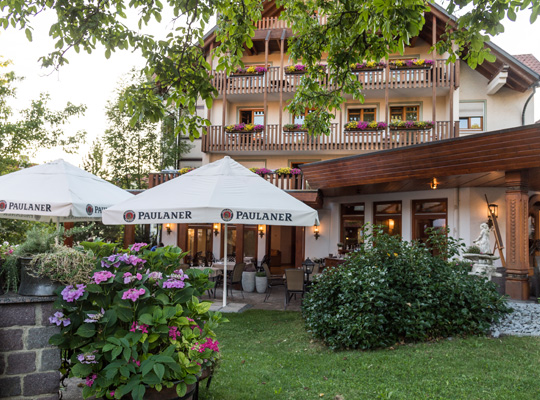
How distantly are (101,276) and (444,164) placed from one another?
828 centimetres

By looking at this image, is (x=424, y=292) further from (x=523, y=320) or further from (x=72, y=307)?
(x=72, y=307)

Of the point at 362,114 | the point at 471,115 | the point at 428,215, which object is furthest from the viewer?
the point at 362,114

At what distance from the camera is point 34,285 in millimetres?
2725

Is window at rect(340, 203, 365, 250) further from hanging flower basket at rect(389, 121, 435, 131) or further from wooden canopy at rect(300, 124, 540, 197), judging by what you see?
hanging flower basket at rect(389, 121, 435, 131)

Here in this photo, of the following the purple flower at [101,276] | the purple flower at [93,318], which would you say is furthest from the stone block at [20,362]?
the purple flower at [101,276]

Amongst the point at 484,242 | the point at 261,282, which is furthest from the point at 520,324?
the point at 261,282

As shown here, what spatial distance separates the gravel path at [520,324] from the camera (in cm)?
574

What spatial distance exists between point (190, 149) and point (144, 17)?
13541 mm

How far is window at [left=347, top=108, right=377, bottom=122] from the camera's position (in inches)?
650

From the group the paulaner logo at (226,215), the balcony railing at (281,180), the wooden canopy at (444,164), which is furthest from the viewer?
the balcony railing at (281,180)

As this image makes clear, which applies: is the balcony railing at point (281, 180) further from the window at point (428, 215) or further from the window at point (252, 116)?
the window at point (428, 215)

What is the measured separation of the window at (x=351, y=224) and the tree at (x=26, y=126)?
982 cm

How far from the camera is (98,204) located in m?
6.88

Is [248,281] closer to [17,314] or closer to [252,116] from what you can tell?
[252,116]
